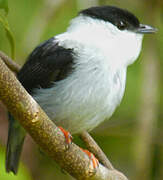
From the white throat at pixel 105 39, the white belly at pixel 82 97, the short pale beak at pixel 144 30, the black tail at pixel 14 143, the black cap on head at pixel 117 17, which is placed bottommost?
the black tail at pixel 14 143

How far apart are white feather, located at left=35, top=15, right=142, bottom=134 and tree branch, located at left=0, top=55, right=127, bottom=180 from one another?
21.1 inches

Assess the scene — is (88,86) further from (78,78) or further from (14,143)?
(14,143)

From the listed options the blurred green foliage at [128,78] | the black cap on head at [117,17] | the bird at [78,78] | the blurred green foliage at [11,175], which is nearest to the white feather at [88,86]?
the bird at [78,78]

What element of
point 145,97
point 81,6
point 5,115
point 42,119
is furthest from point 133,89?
Result: point 42,119

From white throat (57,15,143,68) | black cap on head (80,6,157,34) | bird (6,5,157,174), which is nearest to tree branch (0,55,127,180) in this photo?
bird (6,5,157,174)

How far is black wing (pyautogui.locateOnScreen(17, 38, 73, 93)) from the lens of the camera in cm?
388

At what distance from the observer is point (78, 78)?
12.4 ft

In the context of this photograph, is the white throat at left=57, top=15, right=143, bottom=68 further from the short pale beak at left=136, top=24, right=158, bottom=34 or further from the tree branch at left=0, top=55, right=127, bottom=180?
the tree branch at left=0, top=55, right=127, bottom=180

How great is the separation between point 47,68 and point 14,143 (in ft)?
2.65

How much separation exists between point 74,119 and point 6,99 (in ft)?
3.87

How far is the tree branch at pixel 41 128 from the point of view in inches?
106

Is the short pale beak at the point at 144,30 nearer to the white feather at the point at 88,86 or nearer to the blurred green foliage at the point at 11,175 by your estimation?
the white feather at the point at 88,86

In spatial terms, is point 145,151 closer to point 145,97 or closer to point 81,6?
point 145,97

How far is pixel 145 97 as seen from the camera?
15.8ft
